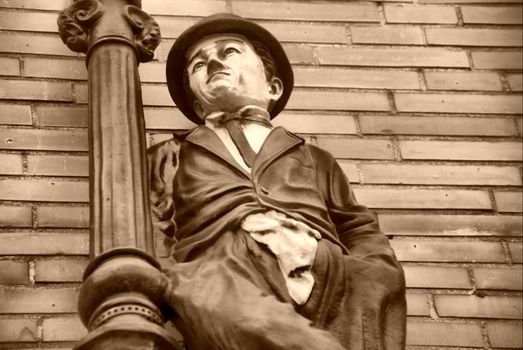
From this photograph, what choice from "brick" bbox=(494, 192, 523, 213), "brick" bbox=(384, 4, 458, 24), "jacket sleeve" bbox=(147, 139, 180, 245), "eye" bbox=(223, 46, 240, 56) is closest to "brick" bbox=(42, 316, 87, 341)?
"jacket sleeve" bbox=(147, 139, 180, 245)

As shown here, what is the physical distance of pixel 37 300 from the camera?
14.2ft

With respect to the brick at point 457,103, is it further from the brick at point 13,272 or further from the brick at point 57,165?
the brick at point 13,272

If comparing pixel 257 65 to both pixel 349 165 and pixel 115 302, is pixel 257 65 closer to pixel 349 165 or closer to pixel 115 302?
pixel 349 165

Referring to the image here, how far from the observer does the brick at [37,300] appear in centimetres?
430

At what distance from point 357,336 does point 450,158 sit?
1.40 m

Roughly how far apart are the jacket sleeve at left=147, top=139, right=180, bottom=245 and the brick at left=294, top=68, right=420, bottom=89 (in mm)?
952

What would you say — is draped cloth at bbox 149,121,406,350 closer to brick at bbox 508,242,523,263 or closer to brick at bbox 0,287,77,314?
brick at bbox 0,287,77,314

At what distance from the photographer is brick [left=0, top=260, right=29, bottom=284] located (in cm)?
436

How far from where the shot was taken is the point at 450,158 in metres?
4.93

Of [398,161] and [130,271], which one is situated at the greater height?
[398,161]

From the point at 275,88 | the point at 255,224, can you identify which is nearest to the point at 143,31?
the point at 275,88

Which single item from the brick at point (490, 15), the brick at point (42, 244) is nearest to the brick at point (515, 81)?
the brick at point (490, 15)

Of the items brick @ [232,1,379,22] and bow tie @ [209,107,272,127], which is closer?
bow tie @ [209,107,272,127]

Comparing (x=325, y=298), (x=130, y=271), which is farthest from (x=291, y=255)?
(x=130, y=271)
